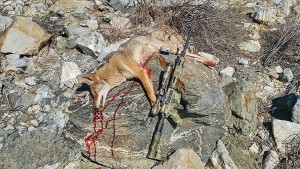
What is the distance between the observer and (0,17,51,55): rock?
22.5 ft

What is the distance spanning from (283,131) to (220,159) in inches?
38.6

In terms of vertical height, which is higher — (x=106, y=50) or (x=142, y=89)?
(x=142, y=89)

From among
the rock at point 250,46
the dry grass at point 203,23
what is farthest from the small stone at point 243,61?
the rock at point 250,46

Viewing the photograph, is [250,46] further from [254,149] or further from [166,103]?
[166,103]

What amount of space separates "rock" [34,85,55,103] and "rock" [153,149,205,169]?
2059mm

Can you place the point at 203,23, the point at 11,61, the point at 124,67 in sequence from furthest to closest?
1. the point at 203,23
2. the point at 11,61
3. the point at 124,67

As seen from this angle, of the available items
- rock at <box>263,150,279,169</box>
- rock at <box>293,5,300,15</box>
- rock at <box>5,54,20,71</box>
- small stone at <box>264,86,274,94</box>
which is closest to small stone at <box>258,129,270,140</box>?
rock at <box>263,150,279,169</box>

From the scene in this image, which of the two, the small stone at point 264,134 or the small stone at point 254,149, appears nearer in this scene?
the small stone at point 254,149

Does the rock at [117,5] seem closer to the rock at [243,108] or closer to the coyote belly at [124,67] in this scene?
the coyote belly at [124,67]

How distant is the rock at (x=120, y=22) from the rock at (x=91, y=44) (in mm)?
586

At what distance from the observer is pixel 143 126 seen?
539cm

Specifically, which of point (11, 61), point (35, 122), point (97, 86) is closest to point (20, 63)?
point (11, 61)

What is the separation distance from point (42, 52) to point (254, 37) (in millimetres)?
3643

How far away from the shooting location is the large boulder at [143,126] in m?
5.33
